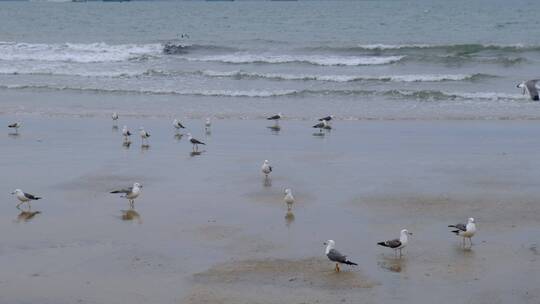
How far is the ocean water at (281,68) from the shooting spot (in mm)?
26031

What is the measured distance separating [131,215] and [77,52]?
32843 millimetres

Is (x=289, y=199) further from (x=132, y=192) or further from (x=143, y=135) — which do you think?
(x=143, y=135)

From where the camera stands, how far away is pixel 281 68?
122 ft

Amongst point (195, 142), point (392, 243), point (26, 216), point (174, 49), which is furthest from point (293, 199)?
point (174, 49)

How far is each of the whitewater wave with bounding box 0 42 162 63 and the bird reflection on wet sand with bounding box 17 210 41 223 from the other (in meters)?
28.8

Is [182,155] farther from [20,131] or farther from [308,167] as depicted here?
[20,131]

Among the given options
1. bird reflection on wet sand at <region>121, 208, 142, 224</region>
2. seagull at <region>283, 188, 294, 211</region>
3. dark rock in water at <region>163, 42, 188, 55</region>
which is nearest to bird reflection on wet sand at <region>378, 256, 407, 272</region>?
seagull at <region>283, 188, 294, 211</region>

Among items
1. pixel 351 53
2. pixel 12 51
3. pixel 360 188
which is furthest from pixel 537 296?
pixel 12 51

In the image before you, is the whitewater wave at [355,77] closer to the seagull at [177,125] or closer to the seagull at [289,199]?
the seagull at [177,125]

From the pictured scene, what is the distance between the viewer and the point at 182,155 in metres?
18.5

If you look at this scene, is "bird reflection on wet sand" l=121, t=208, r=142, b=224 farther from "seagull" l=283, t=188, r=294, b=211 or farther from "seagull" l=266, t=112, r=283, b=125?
"seagull" l=266, t=112, r=283, b=125

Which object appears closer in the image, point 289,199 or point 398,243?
point 398,243

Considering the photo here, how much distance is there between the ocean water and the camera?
85.4ft

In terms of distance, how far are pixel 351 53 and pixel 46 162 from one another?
86.2 ft
